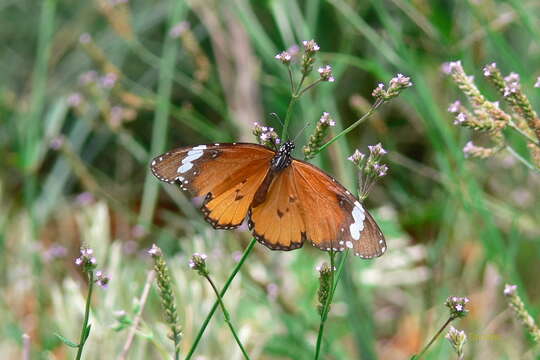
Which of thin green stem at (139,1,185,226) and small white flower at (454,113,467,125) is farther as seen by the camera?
thin green stem at (139,1,185,226)

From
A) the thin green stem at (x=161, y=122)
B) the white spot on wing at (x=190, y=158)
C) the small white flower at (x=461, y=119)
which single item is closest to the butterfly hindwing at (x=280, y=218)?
the white spot on wing at (x=190, y=158)

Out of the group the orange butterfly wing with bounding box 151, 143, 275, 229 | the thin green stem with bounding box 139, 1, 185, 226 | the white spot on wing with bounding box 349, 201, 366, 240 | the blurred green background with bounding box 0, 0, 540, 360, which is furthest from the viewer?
the thin green stem with bounding box 139, 1, 185, 226

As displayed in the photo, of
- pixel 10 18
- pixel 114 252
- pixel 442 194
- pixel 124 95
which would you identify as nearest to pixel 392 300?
pixel 442 194

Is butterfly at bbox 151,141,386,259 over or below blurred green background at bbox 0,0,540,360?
below

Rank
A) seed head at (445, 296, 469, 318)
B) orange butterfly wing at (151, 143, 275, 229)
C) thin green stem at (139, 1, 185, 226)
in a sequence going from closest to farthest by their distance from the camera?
seed head at (445, 296, 469, 318) → orange butterfly wing at (151, 143, 275, 229) → thin green stem at (139, 1, 185, 226)

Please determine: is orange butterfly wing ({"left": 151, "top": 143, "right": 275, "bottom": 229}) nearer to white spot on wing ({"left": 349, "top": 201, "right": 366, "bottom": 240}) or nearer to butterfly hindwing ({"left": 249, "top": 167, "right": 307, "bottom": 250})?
butterfly hindwing ({"left": 249, "top": 167, "right": 307, "bottom": 250})

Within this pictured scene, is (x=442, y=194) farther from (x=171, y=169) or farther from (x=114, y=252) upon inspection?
(x=171, y=169)

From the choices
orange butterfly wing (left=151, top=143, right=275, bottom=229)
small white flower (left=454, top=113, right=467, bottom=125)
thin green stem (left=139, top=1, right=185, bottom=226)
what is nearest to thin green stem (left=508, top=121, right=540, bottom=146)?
small white flower (left=454, top=113, right=467, bottom=125)
